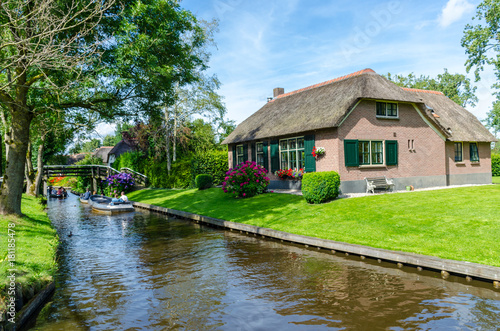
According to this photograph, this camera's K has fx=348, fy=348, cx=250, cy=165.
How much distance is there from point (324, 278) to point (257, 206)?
28.0 feet

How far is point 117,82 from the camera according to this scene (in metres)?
10.7

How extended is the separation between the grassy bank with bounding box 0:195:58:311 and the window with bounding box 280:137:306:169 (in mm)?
12621

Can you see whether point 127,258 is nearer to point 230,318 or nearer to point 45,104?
point 230,318

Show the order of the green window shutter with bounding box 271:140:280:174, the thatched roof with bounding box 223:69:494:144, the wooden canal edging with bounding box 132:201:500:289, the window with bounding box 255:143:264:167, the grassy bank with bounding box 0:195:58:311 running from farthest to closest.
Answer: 1. the window with bounding box 255:143:264:167
2. the green window shutter with bounding box 271:140:280:174
3. the thatched roof with bounding box 223:69:494:144
4. the wooden canal edging with bounding box 132:201:500:289
5. the grassy bank with bounding box 0:195:58:311

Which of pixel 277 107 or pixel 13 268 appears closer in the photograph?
pixel 13 268

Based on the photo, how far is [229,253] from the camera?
9953 millimetres

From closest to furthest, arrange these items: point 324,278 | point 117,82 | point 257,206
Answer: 1. point 324,278
2. point 117,82
3. point 257,206

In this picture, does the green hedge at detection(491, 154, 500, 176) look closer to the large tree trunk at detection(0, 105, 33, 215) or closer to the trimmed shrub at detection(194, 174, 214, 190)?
the trimmed shrub at detection(194, 174, 214, 190)

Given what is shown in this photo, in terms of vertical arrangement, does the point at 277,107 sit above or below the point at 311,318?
above

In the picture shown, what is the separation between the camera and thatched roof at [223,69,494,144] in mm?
17844

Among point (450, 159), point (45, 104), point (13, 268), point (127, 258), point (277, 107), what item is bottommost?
point (127, 258)

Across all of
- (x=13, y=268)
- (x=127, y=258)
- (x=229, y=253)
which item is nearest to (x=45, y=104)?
(x=127, y=258)

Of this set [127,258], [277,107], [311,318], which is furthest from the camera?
[277,107]

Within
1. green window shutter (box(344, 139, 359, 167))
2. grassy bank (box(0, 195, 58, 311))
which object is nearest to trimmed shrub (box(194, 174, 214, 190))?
green window shutter (box(344, 139, 359, 167))
